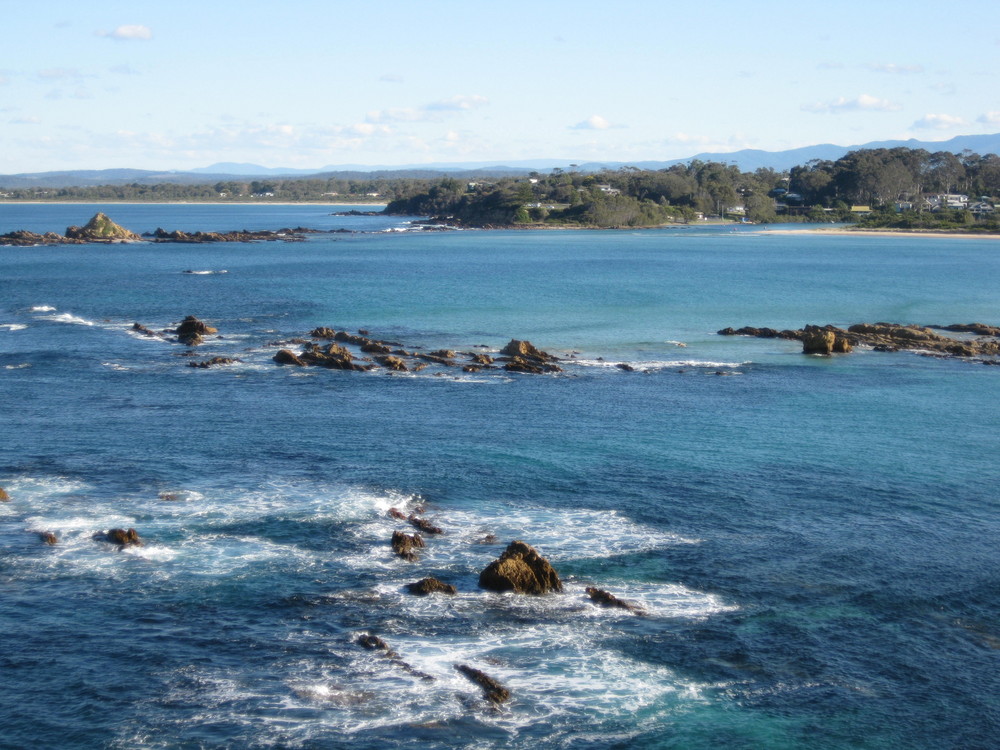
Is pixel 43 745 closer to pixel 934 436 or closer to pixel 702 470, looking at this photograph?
pixel 702 470

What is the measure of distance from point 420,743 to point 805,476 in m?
20.0

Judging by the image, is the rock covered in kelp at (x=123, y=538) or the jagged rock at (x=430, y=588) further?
the rock covered in kelp at (x=123, y=538)

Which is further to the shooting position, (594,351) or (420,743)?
(594,351)

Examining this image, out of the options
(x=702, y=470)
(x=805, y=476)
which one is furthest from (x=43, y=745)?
(x=805, y=476)

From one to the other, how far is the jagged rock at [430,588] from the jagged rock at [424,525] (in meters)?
3.96

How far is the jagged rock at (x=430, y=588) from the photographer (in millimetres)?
23609

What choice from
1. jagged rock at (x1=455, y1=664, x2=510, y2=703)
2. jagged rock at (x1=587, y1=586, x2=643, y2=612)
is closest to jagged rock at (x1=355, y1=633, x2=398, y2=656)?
jagged rock at (x1=455, y1=664, x2=510, y2=703)

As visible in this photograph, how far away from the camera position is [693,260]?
12488 centimetres

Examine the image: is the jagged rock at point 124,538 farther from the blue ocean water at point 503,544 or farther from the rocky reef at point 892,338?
the rocky reef at point 892,338

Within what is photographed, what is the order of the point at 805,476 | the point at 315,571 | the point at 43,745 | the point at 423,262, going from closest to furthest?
1. the point at 43,745
2. the point at 315,571
3. the point at 805,476
4. the point at 423,262

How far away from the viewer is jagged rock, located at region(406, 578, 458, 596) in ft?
77.5

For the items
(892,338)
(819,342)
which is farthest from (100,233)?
(892,338)

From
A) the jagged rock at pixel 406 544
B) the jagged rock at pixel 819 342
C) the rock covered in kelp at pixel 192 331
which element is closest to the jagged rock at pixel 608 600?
the jagged rock at pixel 406 544

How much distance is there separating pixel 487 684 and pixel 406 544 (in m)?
7.28
